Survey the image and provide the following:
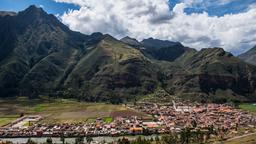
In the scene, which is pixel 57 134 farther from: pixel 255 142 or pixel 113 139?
pixel 255 142

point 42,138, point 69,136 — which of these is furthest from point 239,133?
point 42,138

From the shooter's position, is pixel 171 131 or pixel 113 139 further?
pixel 171 131

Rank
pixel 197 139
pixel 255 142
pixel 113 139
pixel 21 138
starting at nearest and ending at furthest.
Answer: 1. pixel 255 142
2. pixel 197 139
3. pixel 113 139
4. pixel 21 138

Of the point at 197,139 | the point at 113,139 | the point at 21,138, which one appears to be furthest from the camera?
the point at 21,138

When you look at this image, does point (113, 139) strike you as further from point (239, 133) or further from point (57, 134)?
Result: point (239, 133)

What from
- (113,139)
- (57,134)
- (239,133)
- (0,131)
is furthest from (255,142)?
(0,131)

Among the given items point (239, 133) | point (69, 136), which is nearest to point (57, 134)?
point (69, 136)

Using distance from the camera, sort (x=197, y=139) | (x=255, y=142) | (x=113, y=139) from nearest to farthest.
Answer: (x=255, y=142), (x=197, y=139), (x=113, y=139)

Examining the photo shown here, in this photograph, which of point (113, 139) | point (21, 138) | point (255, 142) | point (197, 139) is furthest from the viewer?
point (21, 138)

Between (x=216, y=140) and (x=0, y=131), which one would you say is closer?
(x=216, y=140)
